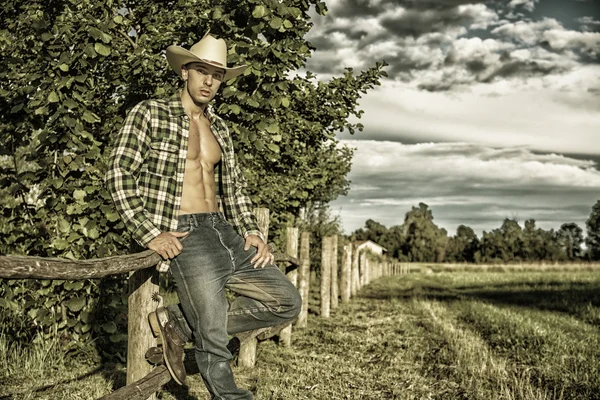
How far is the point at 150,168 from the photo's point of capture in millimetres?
3531

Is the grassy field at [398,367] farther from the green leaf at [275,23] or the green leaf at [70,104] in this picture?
Answer: the green leaf at [275,23]

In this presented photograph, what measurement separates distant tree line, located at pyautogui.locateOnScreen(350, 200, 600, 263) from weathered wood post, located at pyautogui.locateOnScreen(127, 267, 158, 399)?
9984 centimetres

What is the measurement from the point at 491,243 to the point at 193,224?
120 metres

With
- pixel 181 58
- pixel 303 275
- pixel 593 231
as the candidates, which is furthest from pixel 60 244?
pixel 593 231

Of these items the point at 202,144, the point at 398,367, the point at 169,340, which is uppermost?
the point at 202,144

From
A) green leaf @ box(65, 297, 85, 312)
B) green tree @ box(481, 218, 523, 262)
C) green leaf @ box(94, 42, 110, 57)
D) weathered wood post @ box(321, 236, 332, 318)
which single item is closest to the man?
green leaf @ box(94, 42, 110, 57)

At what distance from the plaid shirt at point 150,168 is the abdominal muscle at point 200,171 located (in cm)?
11

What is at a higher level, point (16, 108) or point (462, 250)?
point (16, 108)

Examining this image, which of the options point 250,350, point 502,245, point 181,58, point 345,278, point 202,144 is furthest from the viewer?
point 502,245

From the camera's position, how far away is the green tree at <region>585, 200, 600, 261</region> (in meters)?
135

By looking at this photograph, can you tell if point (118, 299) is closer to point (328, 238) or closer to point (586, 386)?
point (586, 386)

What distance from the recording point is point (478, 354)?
718 centimetres

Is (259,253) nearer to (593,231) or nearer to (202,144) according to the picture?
(202,144)

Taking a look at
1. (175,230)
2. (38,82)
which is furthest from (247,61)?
(175,230)
